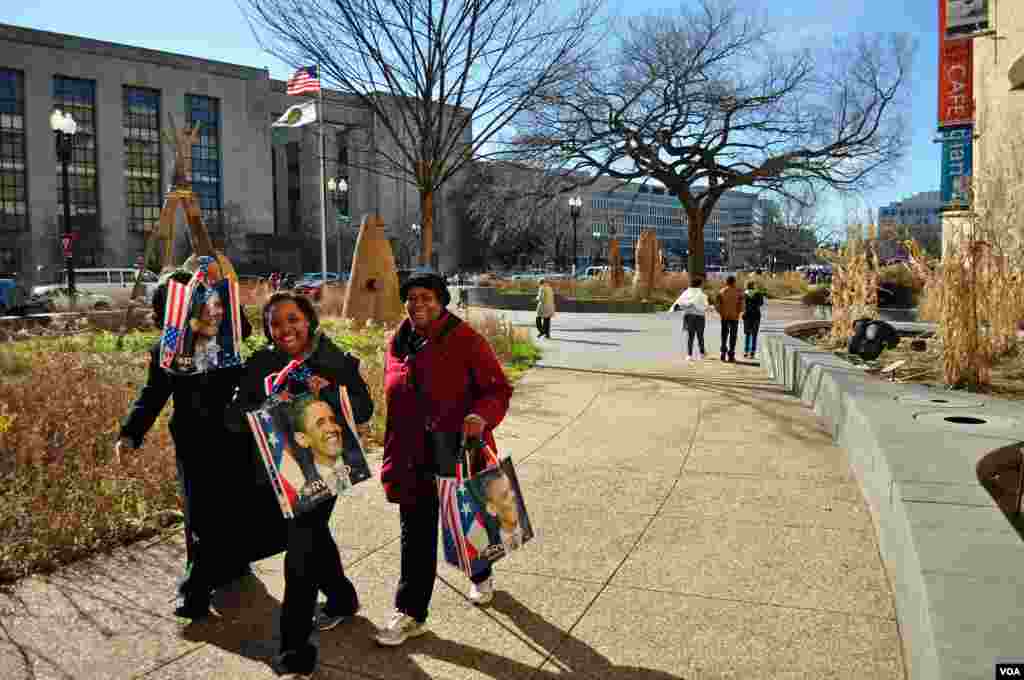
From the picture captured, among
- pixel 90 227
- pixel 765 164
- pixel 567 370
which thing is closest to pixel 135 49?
pixel 90 227

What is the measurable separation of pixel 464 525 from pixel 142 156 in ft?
250

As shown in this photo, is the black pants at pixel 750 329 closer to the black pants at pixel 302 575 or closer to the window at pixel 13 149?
the black pants at pixel 302 575

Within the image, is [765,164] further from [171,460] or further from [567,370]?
[171,460]

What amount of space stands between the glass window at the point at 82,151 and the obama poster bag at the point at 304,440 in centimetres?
6978

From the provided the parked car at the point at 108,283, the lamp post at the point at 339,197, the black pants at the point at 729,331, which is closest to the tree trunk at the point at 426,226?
the black pants at the point at 729,331

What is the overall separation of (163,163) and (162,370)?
7497 centimetres

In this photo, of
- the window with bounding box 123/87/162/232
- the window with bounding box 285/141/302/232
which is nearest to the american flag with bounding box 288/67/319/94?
the window with bounding box 123/87/162/232

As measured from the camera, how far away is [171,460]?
5844mm

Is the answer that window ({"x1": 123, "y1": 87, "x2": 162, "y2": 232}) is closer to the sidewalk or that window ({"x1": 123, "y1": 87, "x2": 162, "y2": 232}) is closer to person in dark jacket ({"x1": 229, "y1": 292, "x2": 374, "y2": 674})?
the sidewalk

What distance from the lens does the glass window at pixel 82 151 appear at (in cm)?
6562

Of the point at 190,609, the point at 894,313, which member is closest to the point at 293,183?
the point at 894,313

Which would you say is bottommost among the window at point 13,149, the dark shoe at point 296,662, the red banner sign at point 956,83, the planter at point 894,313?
the dark shoe at point 296,662

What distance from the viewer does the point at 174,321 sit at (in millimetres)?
3725

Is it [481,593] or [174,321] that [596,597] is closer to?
[481,593]
